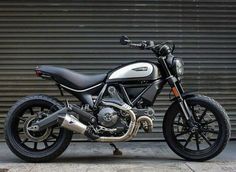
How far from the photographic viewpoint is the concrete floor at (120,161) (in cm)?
622

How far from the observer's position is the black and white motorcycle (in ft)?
21.7

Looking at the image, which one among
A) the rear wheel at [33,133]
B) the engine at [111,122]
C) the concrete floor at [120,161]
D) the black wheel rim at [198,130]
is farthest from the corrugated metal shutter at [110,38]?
the engine at [111,122]

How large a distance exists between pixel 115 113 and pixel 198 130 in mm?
1181

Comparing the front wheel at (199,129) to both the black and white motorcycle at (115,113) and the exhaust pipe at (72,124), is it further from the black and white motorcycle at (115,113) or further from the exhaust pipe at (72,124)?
the exhaust pipe at (72,124)

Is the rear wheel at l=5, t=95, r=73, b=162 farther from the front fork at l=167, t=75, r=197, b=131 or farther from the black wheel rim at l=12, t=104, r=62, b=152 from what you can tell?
the front fork at l=167, t=75, r=197, b=131

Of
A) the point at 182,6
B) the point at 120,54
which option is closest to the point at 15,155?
the point at 120,54

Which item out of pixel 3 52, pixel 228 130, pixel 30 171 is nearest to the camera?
pixel 30 171

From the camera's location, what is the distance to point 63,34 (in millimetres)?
8352

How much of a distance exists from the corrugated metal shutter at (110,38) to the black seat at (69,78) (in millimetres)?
1619

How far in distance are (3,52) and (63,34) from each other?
1.07m

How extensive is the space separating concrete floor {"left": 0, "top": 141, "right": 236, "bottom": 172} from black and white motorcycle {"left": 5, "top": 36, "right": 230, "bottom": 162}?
21cm

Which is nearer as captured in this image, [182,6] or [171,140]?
[171,140]

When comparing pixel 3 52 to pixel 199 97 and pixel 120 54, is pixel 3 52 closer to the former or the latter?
pixel 120 54

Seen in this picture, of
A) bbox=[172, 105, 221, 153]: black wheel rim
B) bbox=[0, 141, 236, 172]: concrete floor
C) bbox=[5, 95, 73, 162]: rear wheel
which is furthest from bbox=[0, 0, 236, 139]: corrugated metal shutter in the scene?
bbox=[5, 95, 73, 162]: rear wheel
